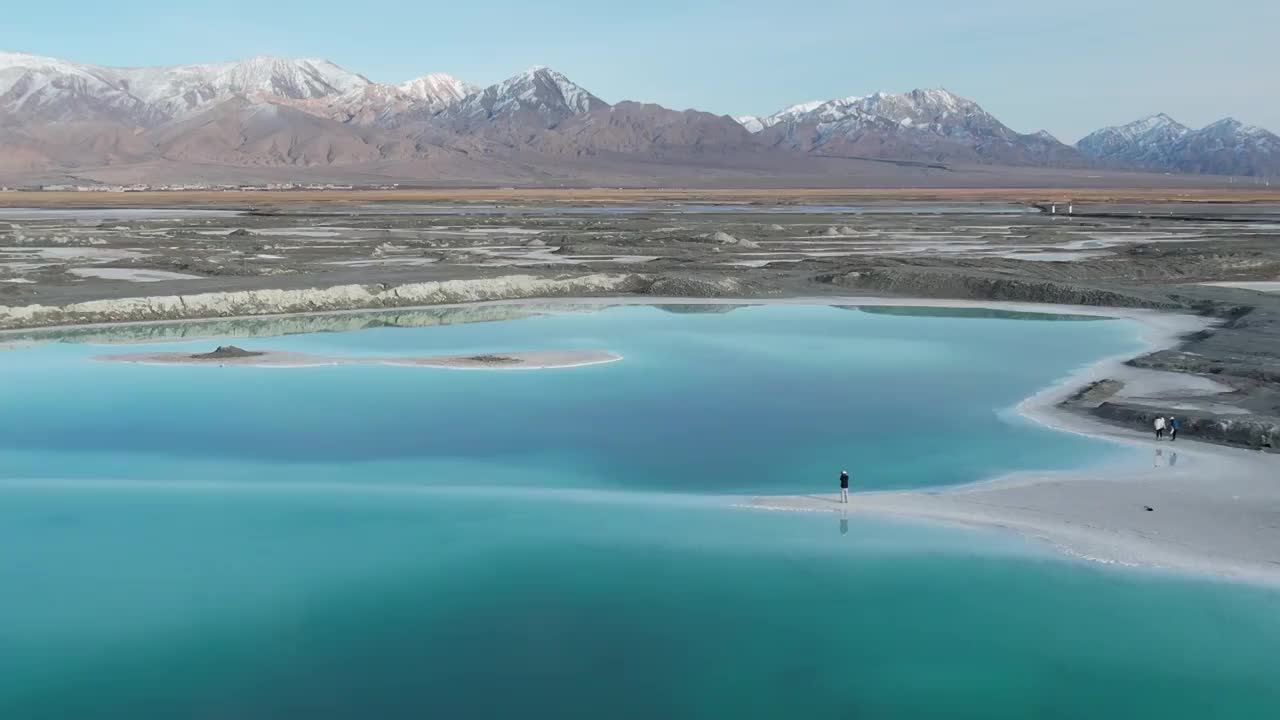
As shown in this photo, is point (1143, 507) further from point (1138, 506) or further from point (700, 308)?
point (700, 308)

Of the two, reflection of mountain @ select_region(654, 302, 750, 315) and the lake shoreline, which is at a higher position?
the lake shoreline

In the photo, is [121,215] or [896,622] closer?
[896,622]

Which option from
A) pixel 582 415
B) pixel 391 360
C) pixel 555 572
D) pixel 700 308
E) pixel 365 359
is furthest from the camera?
pixel 700 308

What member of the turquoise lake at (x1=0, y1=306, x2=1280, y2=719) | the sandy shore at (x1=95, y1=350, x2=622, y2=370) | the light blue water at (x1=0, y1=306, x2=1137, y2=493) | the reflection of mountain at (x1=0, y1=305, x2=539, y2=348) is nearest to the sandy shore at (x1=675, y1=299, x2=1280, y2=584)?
the turquoise lake at (x1=0, y1=306, x2=1280, y2=719)

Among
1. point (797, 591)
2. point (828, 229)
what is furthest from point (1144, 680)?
point (828, 229)

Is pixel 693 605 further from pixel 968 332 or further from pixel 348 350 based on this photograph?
pixel 968 332

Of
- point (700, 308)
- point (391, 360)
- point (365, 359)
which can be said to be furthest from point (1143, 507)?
point (700, 308)

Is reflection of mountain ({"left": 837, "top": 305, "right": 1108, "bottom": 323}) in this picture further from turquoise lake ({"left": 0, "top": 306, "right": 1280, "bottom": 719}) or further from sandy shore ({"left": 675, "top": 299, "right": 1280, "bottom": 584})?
sandy shore ({"left": 675, "top": 299, "right": 1280, "bottom": 584})
